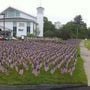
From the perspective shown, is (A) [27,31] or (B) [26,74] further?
(A) [27,31]

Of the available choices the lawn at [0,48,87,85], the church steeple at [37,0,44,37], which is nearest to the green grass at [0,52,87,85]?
→ the lawn at [0,48,87,85]

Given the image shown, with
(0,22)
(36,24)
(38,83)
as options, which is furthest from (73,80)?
(36,24)

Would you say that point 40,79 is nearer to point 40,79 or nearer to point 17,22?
point 40,79

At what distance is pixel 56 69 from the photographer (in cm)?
1858

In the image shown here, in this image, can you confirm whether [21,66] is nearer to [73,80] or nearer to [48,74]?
[48,74]

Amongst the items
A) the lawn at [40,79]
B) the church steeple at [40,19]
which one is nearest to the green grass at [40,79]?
the lawn at [40,79]

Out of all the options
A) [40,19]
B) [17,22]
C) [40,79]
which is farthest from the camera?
[40,19]

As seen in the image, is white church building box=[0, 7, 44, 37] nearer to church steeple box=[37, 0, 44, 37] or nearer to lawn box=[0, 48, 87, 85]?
church steeple box=[37, 0, 44, 37]

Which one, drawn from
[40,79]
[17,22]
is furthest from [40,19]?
[40,79]

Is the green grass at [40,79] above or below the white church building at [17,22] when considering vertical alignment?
below

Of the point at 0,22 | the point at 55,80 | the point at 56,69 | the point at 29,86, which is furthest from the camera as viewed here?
the point at 0,22

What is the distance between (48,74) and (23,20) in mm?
93364

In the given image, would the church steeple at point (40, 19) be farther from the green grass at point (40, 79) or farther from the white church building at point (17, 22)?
the green grass at point (40, 79)

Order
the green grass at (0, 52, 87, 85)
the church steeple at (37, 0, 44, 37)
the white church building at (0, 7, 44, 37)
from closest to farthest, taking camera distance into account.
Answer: the green grass at (0, 52, 87, 85)
the white church building at (0, 7, 44, 37)
the church steeple at (37, 0, 44, 37)
